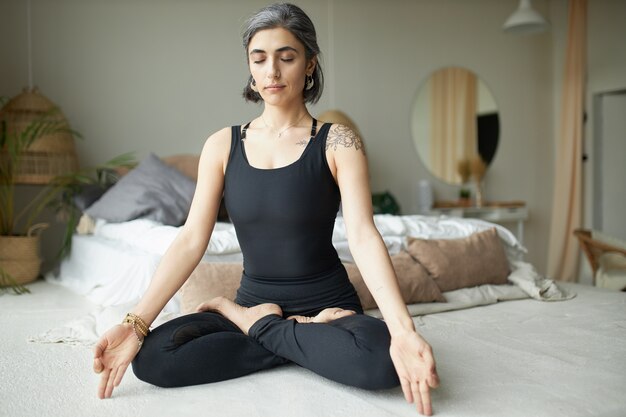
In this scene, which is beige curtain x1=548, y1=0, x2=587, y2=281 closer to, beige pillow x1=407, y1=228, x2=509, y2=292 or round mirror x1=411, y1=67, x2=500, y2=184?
round mirror x1=411, y1=67, x2=500, y2=184

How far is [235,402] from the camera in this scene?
1531 millimetres

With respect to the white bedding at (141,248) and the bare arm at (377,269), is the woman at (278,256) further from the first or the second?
the white bedding at (141,248)

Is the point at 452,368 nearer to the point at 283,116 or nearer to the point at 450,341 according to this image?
the point at 450,341

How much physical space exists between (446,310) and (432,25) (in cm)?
382

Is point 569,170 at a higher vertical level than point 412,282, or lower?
higher

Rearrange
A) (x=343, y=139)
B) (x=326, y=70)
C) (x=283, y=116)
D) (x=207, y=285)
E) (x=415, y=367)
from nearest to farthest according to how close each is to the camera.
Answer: (x=415, y=367) → (x=343, y=139) → (x=283, y=116) → (x=207, y=285) → (x=326, y=70)

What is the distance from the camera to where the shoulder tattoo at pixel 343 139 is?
1.76 metres

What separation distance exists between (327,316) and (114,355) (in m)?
0.56

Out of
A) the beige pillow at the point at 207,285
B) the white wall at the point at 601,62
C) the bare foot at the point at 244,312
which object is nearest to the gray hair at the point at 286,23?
the bare foot at the point at 244,312

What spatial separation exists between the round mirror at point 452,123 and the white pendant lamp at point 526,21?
0.94 m

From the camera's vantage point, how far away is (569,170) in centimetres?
573

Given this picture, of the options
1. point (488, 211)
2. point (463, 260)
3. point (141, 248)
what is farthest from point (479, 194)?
point (141, 248)

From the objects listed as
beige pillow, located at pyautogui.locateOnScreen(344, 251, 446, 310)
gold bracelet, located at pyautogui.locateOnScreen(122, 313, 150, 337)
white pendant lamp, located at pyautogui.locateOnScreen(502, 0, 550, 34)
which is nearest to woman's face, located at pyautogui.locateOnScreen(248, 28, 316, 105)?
gold bracelet, located at pyautogui.locateOnScreen(122, 313, 150, 337)

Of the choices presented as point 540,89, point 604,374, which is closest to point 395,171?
point 540,89
